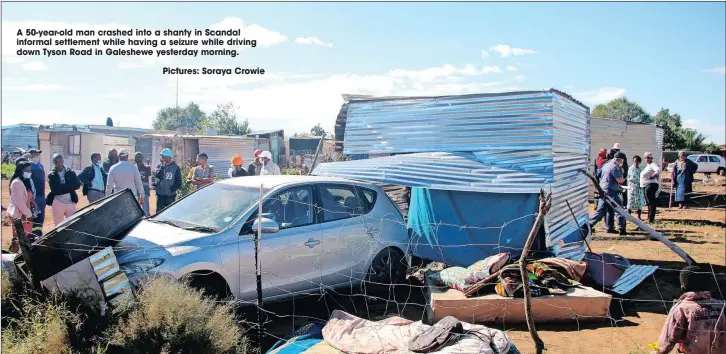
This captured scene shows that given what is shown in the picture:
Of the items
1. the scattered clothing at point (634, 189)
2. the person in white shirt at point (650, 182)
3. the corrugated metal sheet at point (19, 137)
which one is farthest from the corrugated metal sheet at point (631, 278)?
the corrugated metal sheet at point (19, 137)

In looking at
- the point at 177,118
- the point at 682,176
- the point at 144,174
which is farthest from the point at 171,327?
the point at 177,118

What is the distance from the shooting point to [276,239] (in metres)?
5.29

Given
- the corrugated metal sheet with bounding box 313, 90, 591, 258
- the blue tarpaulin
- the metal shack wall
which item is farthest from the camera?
the metal shack wall

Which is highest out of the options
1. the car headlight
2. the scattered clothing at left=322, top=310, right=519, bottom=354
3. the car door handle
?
the car door handle

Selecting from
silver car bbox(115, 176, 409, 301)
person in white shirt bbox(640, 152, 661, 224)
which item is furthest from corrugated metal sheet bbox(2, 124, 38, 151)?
person in white shirt bbox(640, 152, 661, 224)

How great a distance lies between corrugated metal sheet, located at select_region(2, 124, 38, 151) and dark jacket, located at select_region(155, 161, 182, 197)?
25733 millimetres

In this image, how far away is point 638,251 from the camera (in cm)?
932

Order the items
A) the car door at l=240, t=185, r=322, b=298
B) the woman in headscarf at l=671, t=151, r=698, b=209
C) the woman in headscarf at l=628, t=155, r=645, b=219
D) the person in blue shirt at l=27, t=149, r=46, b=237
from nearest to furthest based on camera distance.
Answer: the car door at l=240, t=185, r=322, b=298
the person in blue shirt at l=27, t=149, r=46, b=237
the woman in headscarf at l=628, t=155, r=645, b=219
the woman in headscarf at l=671, t=151, r=698, b=209

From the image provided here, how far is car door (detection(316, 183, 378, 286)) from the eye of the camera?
18.8 feet

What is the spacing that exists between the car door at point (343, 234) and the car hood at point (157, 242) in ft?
4.57

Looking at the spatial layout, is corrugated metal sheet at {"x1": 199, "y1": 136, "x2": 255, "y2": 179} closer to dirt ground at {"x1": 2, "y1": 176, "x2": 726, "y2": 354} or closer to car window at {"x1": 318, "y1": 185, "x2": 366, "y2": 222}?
dirt ground at {"x1": 2, "y1": 176, "x2": 726, "y2": 354}

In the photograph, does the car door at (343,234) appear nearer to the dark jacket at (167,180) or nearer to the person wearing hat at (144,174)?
the dark jacket at (167,180)

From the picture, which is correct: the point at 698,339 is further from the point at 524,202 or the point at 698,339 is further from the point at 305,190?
the point at 305,190

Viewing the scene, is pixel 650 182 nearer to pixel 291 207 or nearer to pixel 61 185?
pixel 291 207
